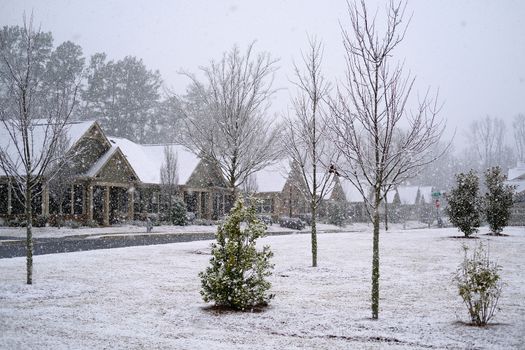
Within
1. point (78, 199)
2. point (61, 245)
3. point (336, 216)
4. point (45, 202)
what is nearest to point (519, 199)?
point (336, 216)

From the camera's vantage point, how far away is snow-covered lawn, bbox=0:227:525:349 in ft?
20.5

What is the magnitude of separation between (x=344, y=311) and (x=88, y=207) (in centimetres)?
2579

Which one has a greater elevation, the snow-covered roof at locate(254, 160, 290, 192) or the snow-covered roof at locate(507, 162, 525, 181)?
the snow-covered roof at locate(507, 162, 525, 181)

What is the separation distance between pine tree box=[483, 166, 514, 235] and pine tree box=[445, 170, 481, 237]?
2779 mm

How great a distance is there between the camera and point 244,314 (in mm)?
7805

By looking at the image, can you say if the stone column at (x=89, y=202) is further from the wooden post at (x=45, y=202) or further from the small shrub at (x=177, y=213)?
the small shrub at (x=177, y=213)

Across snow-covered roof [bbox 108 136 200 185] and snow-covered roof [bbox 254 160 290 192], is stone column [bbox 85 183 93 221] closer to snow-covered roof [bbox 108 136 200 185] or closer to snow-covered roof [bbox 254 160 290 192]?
snow-covered roof [bbox 108 136 200 185]

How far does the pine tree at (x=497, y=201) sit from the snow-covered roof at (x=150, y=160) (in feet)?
64.8

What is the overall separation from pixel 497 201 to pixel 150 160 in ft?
85.4

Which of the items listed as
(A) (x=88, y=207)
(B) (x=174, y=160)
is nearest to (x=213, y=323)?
(A) (x=88, y=207)

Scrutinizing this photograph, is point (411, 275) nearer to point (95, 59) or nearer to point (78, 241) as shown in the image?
point (78, 241)

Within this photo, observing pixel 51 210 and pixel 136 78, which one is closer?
pixel 51 210

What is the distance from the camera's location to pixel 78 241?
70.7ft

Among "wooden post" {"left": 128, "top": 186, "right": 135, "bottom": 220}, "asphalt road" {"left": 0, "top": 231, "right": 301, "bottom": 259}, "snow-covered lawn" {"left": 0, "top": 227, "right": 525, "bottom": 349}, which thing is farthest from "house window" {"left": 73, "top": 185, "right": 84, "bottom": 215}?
"snow-covered lawn" {"left": 0, "top": 227, "right": 525, "bottom": 349}
